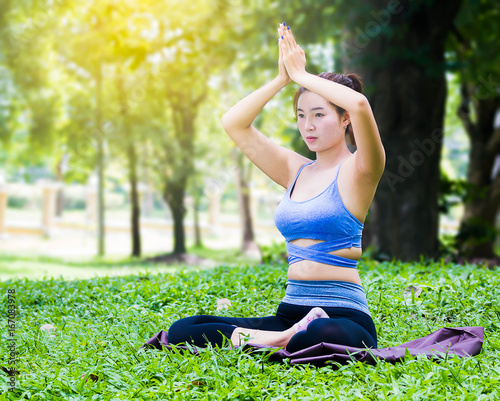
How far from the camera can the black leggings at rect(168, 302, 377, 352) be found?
2.73 meters

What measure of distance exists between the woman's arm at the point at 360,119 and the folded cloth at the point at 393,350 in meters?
0.85

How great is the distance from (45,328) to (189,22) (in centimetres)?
1252

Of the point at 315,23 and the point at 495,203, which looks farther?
the point at 495,203

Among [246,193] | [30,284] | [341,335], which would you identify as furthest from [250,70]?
[341,335]

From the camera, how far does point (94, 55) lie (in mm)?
15672

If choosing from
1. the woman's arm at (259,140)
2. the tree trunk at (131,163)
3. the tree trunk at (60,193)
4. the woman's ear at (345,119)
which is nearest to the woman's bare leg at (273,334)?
the woman's arm at (259,140)

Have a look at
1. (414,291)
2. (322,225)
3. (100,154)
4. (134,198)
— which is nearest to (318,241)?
(322,225)

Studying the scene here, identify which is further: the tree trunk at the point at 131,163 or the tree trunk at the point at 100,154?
the tree trunk at the point at 100,154

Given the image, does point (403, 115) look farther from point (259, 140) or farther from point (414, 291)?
point (259, 140)

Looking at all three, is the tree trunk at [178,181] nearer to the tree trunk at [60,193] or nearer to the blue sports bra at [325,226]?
the tree trunk at [60,193]

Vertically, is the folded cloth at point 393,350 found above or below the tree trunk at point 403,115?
below

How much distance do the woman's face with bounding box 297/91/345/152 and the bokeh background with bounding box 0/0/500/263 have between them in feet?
13.7

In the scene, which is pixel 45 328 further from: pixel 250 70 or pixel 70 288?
pixel 250 70
